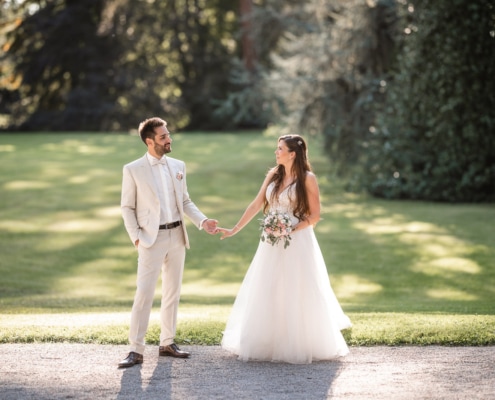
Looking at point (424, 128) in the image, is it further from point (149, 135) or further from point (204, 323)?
point (149, 135)

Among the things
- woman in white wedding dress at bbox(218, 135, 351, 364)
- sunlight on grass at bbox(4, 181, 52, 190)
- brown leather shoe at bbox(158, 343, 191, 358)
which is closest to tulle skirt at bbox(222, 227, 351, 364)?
woman in white wedding dress at bbox(218, 135, 351, 364)

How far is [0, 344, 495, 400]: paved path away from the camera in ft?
20.0

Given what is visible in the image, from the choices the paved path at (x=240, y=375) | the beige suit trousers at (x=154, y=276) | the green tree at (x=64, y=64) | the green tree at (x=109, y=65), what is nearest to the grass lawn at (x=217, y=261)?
the paved path at (x=240, y=375)

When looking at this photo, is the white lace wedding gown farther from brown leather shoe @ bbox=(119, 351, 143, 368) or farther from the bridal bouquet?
brown leather shoe @ bbox=(119, 351, 143, 368)

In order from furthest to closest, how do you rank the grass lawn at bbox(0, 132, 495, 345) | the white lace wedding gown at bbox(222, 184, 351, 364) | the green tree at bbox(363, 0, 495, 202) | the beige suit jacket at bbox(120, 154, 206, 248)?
1. the green tree at bbox(363, 0, 495, 202)
2. the grass lawn at bbox(0, 132, 495, 345)
3. the white lace wedding gown at bbox(222, 184, 351, 364)
4. the beige suit jacket at bbox(120, 154, 206, 248)

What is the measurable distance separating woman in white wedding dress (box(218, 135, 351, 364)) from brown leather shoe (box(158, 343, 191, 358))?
1.35ft

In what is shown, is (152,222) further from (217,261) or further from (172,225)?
(217,261)

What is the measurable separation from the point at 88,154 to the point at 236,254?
13636mm

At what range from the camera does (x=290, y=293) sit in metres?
7.26

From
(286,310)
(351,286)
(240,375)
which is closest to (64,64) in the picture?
(351,286)

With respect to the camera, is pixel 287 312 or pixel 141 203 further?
pixel 287 312

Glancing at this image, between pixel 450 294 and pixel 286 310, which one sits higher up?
pixel 286 310

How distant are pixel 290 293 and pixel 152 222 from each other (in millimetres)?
1412

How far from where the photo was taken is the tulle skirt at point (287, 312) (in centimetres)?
713
